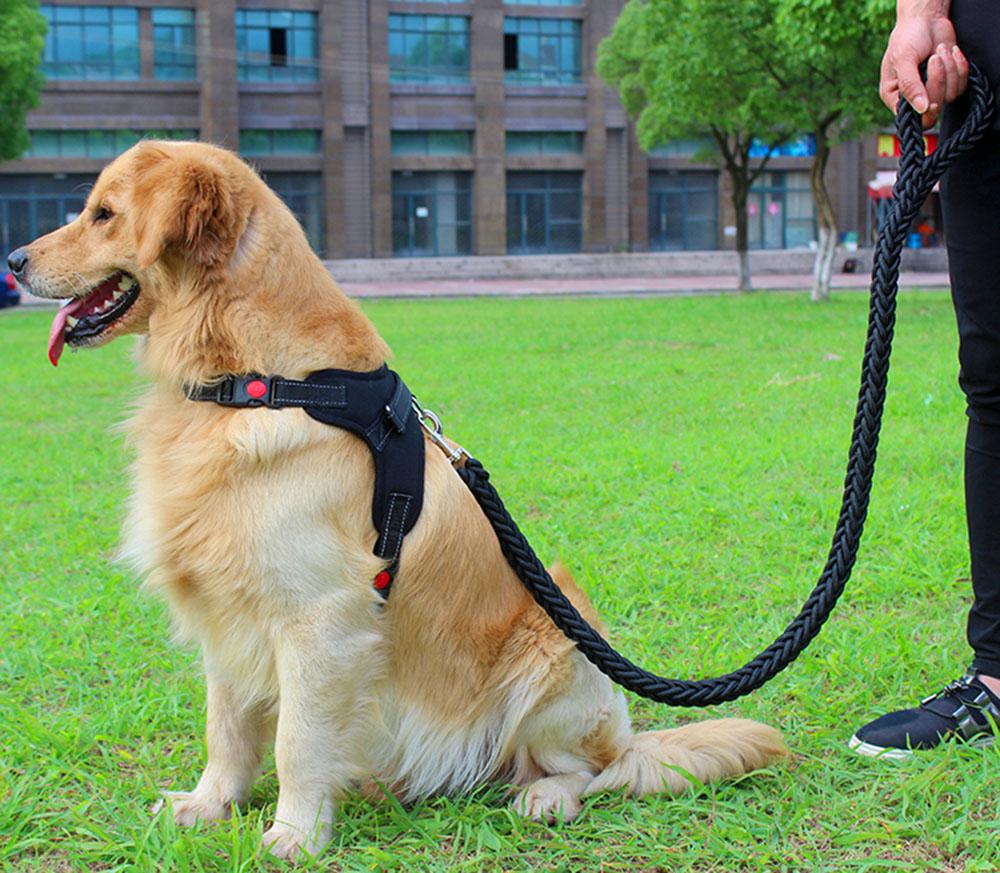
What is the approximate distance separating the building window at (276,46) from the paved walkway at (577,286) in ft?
34.8

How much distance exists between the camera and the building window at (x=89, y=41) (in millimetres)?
44719

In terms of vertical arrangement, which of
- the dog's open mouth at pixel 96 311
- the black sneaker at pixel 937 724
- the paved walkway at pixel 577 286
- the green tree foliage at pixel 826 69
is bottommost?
the black sneaker at pixel 937 724

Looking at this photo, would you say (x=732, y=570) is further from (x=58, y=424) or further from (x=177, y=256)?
(x=58, y=424)

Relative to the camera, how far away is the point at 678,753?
2.86m

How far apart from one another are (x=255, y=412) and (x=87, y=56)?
47953 mm

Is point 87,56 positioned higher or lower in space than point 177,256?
higher

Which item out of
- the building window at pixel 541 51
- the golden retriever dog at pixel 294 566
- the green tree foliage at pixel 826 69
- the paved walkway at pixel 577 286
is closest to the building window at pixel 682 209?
the building window at pixel 541 51

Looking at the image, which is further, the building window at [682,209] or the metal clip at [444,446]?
the building window at [682,209]

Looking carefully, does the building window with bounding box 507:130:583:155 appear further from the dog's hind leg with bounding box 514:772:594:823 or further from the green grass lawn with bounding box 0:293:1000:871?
the dog's hind leg with bounding box 514:772:594:823

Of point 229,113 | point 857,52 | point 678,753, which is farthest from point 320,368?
point 229,113

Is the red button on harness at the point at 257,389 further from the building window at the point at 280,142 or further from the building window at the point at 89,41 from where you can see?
the building window at the point at 89,41

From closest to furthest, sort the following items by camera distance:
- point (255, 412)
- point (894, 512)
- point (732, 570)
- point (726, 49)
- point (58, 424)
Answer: point (255, 412), point (732, 570), point (894, 512), point (58, 424), point (726, 49)

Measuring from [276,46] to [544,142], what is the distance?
1190cm

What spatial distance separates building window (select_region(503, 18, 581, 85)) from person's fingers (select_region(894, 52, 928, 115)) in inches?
1865
